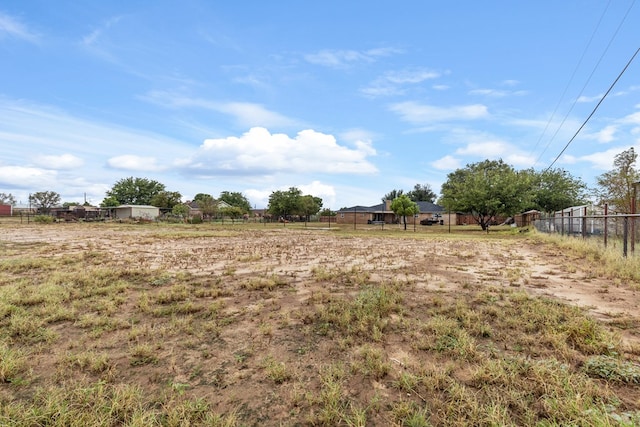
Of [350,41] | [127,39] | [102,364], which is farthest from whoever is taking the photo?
[350,41]

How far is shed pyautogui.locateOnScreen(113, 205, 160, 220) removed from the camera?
4550 centimetres

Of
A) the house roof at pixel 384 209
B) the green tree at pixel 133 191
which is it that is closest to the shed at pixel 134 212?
the green tree at pixel 133 191

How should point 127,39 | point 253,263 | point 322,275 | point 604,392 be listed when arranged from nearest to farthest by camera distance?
point 604,392, point 322,275, point 253,263, point 127,39

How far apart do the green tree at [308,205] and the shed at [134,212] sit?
21.3 meters

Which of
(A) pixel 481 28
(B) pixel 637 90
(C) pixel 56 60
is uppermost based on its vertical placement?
(A) pixel 481 28

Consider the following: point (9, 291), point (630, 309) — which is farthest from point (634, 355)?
point (9, 291)

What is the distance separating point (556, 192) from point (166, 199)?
59.1 meters

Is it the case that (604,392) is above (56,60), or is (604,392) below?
below

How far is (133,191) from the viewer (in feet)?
210

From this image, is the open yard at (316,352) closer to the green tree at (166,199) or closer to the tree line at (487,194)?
the tree line at (487,194)

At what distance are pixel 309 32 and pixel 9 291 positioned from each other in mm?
14144

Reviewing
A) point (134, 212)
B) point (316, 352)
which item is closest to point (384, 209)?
point (134, 212)

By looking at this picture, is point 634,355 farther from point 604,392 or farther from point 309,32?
point 309,32

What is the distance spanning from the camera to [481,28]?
13.1 metres
